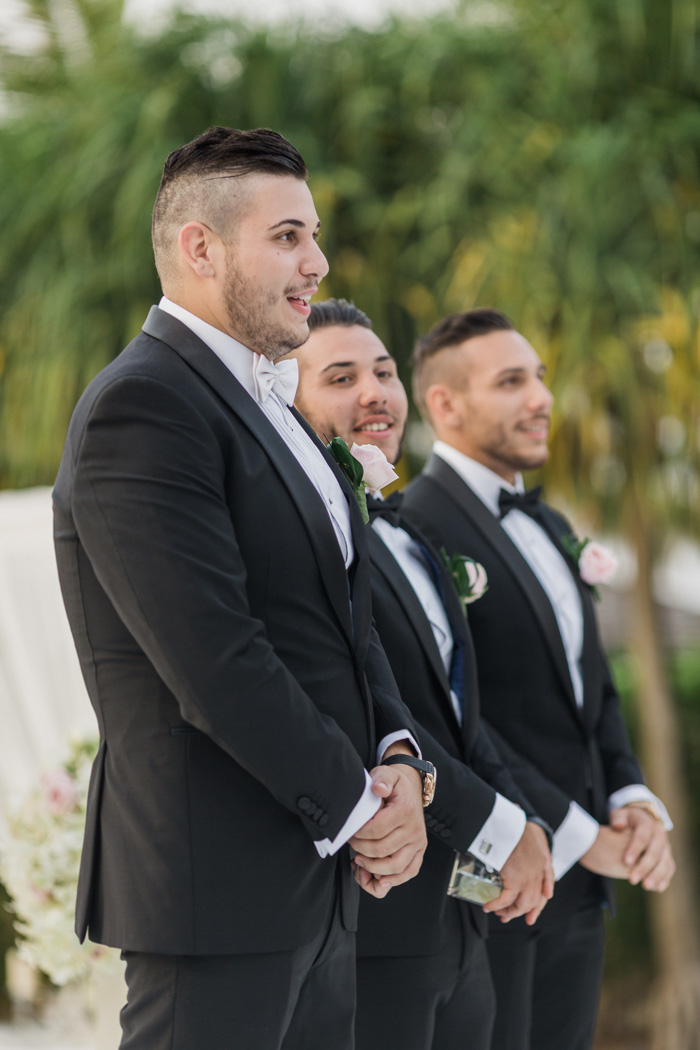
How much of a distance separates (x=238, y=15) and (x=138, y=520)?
5809mm

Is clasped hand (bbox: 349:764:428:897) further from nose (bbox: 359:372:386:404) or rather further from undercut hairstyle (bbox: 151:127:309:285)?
nose (bbox: 359:372:386:404)

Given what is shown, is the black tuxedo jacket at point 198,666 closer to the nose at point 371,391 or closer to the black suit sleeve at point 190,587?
the black suit sleeve at point 190,587

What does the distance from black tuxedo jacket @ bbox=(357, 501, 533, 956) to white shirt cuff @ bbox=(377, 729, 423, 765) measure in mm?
380

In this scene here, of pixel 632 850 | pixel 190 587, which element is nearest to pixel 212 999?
pixel 190 587

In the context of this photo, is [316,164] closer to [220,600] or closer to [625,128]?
[625,128]

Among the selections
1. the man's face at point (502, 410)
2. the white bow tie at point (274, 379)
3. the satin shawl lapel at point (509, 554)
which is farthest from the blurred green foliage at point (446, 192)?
the white bow tie at point (274, 379)

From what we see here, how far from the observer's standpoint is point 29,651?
413 cm

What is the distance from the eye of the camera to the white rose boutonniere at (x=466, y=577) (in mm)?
2504

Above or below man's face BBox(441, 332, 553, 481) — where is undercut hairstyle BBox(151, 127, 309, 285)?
below

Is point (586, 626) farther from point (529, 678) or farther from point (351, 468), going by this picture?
point (351, 468)

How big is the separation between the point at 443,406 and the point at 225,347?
4.68 ft

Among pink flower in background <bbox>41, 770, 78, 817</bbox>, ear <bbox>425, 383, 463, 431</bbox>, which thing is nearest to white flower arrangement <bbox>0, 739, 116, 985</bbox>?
pink flower in background <bbox>41, 770, 78, 817</bbox>

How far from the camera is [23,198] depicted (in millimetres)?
6652

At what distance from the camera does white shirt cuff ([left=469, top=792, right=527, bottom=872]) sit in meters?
2.20
